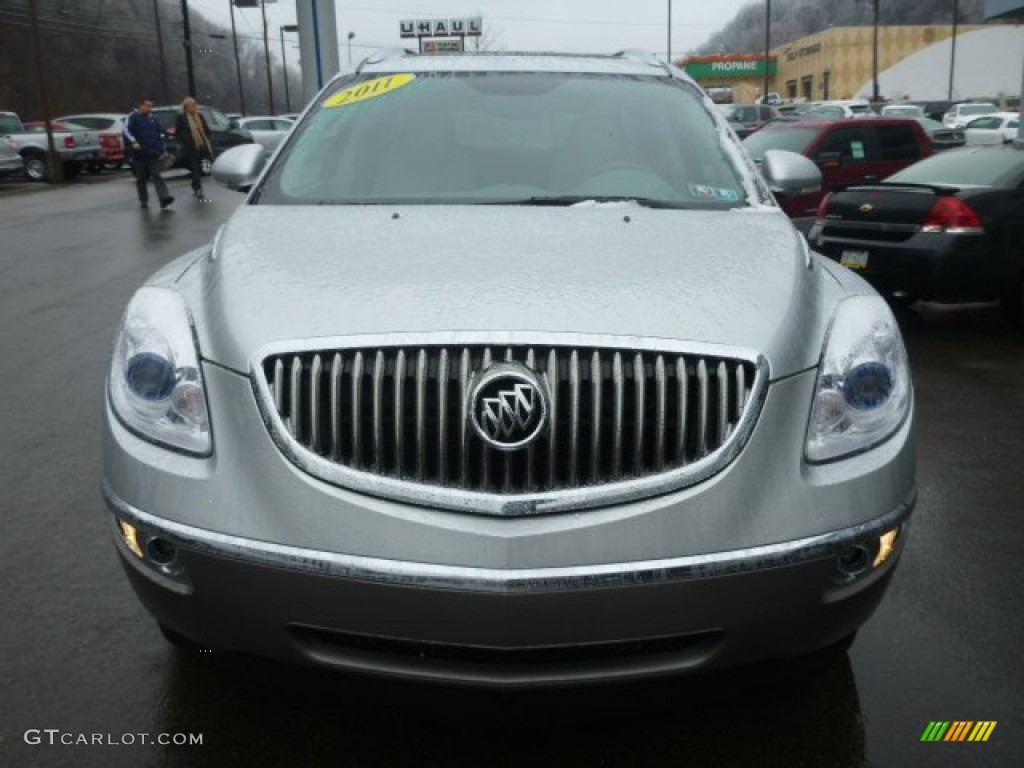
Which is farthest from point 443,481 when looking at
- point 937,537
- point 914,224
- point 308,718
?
point 914,224

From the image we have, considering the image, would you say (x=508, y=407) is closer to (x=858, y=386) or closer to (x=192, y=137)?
(x=858, y=386)

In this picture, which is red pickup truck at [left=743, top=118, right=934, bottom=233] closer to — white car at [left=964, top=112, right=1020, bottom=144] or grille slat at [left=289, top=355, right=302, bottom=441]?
grille slat at [left=289, top=355, right=302, bottom=441]

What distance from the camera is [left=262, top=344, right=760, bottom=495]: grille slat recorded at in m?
2.16

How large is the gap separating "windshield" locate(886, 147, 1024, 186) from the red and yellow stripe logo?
6.05 m

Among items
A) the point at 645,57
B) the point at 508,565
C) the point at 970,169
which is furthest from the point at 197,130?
the point at 508,565

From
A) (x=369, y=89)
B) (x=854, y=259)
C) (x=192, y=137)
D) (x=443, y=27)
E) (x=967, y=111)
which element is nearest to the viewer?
(x=369, y=89)

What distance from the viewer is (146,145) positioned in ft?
57.4

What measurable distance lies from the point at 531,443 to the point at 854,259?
6.42 meters

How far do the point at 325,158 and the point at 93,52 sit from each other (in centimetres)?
9293

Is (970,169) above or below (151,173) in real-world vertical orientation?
above

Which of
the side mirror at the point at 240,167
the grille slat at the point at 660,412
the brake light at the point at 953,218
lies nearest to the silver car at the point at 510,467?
the grille slat at the point at 660,412

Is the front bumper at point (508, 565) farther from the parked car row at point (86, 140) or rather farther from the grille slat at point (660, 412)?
the parked car row at point (86, 140)

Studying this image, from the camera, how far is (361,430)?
2168 mm

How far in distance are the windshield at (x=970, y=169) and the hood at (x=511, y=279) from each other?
17.9 ft
